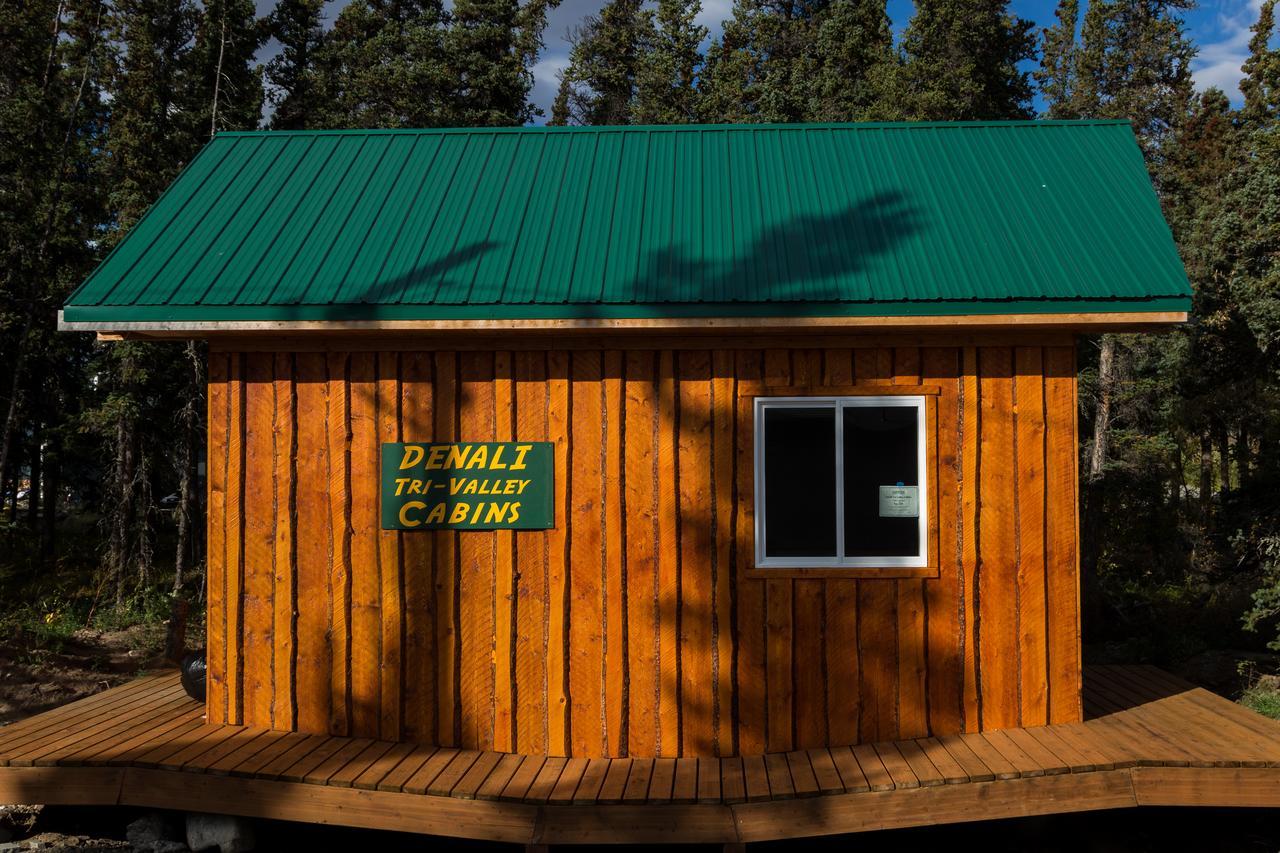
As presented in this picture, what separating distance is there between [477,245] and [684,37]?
25716 millimetres

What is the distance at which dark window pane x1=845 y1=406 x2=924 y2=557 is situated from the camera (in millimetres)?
5777

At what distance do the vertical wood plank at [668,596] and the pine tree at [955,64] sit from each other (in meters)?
15.2

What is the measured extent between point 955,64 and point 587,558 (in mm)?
17248

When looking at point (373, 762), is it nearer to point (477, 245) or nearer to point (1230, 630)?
point (477, 245)

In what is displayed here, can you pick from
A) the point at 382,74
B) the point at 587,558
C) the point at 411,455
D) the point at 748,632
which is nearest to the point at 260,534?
the point at 411,455

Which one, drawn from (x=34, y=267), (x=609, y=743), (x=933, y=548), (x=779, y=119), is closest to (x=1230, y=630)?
(x=933, y=548)

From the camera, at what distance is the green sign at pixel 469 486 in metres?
5.87

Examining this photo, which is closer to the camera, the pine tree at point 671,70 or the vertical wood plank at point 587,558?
the vertical wood plank at point 587,558

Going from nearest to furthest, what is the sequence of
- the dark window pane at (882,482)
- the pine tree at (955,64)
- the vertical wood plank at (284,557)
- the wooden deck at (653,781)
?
the wooden deck at (653,781), the dark window pane at (882,482), the vertical wood plank at (284,557), the pine tree at (955,64)

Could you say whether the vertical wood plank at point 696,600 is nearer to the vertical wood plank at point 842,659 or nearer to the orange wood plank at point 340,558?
the vertical wood plank at point 842,659

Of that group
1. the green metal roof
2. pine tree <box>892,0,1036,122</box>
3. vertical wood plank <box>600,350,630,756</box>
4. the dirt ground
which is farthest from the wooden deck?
pine tree <box>892,0,1036,122</box>

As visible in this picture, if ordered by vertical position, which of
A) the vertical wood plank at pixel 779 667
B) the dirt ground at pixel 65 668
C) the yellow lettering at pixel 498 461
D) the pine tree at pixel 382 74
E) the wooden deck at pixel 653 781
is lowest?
the dirt ground at pixel 65 668

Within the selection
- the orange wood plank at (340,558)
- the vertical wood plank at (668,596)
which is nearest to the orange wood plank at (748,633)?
the vertical wood plank at (668,596)

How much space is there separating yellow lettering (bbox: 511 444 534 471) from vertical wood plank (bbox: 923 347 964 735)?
2620 millimetres
